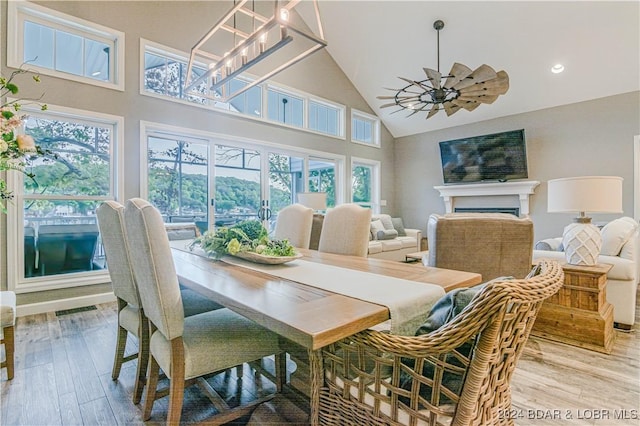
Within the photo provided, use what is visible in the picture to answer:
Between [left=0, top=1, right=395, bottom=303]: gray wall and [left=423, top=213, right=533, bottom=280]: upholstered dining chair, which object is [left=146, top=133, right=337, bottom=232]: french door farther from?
[left=423, top=213, right=533, bottom=280]: upholstered dining chair

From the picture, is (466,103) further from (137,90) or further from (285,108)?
(137,90)

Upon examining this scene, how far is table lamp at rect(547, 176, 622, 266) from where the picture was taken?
256cm

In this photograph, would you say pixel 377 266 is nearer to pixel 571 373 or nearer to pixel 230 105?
pixel 571 373

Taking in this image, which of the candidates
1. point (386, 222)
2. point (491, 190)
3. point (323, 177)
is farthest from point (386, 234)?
point (491, 190)

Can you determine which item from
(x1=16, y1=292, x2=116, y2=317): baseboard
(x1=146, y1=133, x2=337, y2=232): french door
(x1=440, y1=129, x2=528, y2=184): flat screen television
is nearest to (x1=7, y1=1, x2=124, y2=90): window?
(x1=146, y1=133, x2=337, y2=232): french door

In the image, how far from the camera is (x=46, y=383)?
201 centimetres

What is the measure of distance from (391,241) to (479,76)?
3225mm

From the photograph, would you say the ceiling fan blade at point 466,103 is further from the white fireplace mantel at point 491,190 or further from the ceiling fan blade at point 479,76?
the white fireplace mantel at point 491,190

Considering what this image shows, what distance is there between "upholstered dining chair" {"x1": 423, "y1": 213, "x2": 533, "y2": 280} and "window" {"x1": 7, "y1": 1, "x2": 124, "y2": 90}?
3941 mm

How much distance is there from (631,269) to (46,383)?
4.45 meters

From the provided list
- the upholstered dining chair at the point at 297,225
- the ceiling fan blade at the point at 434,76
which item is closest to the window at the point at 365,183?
the ceiling fan blade at the point at 434,76

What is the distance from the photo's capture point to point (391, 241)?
5.99 meters

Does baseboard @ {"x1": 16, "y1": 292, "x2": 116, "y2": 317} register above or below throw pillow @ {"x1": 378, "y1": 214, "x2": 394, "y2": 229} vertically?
below

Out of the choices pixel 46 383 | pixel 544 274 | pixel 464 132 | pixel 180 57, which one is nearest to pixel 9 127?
pixel 46 383
